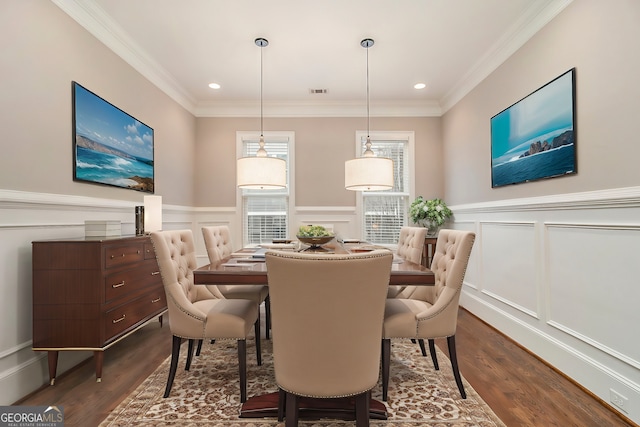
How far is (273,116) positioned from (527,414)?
428cm

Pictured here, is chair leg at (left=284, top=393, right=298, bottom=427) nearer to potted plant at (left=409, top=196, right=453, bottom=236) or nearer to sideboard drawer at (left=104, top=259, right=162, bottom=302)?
sideboard drawer at (left=104, top=259, right=162, bottom=302)

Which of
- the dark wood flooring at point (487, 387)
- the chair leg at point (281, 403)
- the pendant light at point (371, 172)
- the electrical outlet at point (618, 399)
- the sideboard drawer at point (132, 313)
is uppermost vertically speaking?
the pendant light at point (371, 172)

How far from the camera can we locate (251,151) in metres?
4.68

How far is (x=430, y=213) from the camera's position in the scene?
4113 mm

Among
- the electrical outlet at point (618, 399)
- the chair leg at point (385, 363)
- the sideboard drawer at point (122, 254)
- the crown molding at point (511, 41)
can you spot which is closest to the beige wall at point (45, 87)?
the sideboard drawer at point (122, 254)

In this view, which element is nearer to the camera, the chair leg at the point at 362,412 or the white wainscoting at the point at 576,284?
the chair leg at the point at 362,412

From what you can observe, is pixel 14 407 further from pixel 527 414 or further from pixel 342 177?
pixel 342 177

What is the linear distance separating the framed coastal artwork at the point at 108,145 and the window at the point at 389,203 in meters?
2.95

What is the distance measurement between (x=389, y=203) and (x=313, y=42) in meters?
2.57

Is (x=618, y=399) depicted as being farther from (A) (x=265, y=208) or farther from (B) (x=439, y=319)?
(A) (x=265, y=208)

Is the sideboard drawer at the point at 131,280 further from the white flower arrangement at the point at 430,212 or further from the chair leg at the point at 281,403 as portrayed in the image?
the white flower arrangement at the point at 430,212

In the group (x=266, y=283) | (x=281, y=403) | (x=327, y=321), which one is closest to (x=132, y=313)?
(x=266, y=283)

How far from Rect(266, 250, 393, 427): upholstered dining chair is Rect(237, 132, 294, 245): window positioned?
11.2 ft

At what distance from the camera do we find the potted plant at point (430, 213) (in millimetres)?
4105
